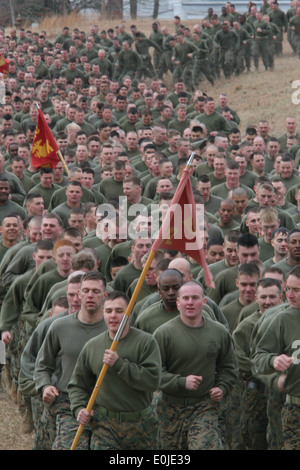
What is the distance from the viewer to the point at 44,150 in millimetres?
16797

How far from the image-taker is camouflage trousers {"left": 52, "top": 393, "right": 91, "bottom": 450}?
27.1 ft

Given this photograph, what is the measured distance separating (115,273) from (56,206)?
13.8 ft

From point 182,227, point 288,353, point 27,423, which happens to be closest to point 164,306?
point 182,227

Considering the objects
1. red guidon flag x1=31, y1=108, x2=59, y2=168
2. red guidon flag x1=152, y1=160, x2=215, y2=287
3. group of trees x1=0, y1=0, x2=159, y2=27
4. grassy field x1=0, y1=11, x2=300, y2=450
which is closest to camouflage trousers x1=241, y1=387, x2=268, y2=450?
red guidon flag x1=152, y1=160, x2=215, y2=287

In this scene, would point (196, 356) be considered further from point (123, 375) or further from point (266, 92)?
point (266, 92)

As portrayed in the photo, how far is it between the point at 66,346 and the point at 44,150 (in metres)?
8.41

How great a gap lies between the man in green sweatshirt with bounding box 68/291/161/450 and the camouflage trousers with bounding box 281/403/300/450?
1052 mm

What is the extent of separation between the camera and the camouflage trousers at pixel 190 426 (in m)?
8.32

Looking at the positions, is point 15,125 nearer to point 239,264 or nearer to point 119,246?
point 119,246

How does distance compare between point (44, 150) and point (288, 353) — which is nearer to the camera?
point (288, 353)

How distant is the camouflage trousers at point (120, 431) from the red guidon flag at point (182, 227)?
4.56 ft

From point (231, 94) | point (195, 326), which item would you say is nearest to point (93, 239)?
point (195, 326)

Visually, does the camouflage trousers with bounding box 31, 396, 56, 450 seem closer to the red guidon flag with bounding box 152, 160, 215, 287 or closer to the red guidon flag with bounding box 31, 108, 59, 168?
the red guidon flag with bounding box 152, 160, 215, 287

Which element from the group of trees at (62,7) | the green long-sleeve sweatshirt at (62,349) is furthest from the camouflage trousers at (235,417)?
the group of trees at (62,7)
